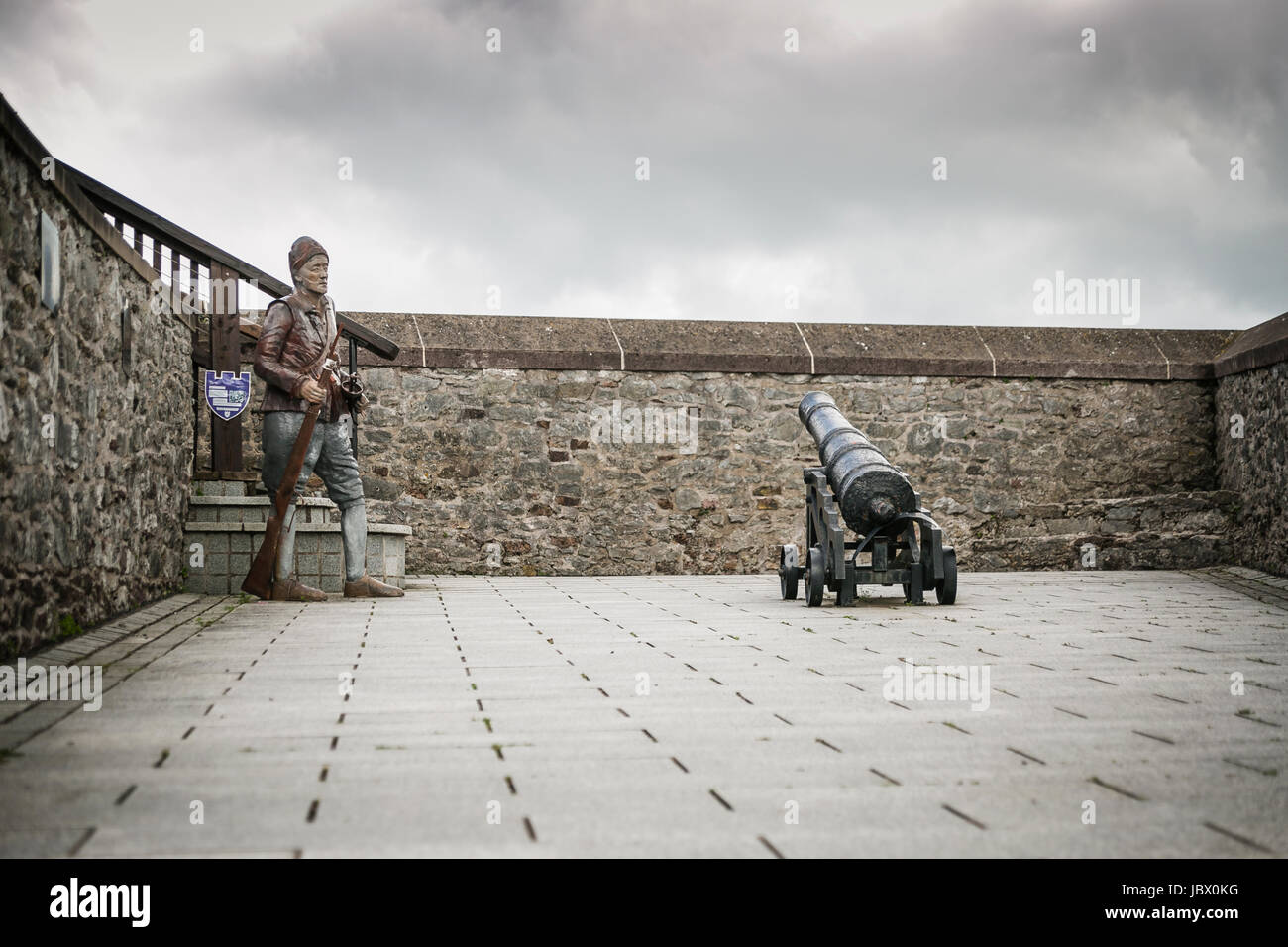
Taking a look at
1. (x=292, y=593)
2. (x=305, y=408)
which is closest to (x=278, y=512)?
(x=292, y=593)

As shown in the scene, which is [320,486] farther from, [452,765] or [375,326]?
[452,765]

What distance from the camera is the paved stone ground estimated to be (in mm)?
2322

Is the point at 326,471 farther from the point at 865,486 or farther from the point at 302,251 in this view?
the point at 865,486

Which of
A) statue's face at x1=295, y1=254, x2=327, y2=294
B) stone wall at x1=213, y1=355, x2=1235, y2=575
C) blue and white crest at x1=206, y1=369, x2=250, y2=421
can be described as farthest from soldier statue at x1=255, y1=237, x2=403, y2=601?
stone wall at x1=213, y1=355, x2=1235, y2=575

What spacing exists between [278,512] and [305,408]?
732 mm

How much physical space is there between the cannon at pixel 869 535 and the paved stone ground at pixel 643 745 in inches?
59.1

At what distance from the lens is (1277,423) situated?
10.3 m

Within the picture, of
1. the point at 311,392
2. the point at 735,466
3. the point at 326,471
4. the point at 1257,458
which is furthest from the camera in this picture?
the point at 735,466

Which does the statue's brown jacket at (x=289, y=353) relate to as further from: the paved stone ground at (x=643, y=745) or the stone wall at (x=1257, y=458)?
the stone wall at (x=1257, y=458)

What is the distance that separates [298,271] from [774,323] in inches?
231

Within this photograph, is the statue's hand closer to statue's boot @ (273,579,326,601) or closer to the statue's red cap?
the statue's red cap

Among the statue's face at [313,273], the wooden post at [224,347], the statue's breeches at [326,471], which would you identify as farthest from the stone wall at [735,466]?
the statue's face at [313,273]

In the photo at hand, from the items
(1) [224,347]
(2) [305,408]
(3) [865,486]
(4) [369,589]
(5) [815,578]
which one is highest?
(1) [224,347]

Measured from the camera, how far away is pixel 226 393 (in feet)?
29.5
